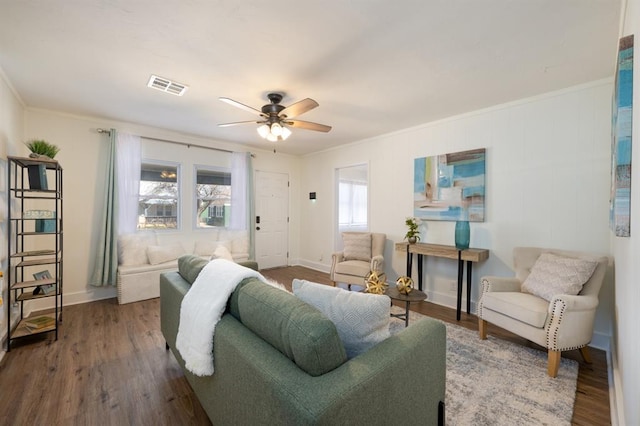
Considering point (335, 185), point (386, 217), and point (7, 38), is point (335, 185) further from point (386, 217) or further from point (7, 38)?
point (7, 38)

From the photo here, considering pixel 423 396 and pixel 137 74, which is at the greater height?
pixel 137 74

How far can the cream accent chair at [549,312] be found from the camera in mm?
2088

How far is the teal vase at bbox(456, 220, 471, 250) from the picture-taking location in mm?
3256

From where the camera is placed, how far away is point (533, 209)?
3.01 m

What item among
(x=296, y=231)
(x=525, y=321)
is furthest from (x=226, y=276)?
(x=296, y=231)

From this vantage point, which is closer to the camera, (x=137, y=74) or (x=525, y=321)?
(x=525, y=321)

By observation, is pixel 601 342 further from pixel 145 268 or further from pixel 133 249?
pixel 133 249

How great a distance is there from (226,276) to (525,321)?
2401 mm

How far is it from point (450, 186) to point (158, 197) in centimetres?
436

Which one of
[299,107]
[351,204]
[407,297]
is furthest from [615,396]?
[351,204]

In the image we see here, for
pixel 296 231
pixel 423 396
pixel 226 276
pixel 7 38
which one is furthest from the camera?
pixel 296 231

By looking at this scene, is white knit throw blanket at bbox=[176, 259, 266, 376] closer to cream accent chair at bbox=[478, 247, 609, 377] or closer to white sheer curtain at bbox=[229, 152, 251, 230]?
cream accent chair at bbox=[478, 247, 609, 377]

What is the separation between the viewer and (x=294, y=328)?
1.02 meters

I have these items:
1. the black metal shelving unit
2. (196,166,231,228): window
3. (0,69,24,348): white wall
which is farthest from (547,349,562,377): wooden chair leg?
(196,166,231,228): window
